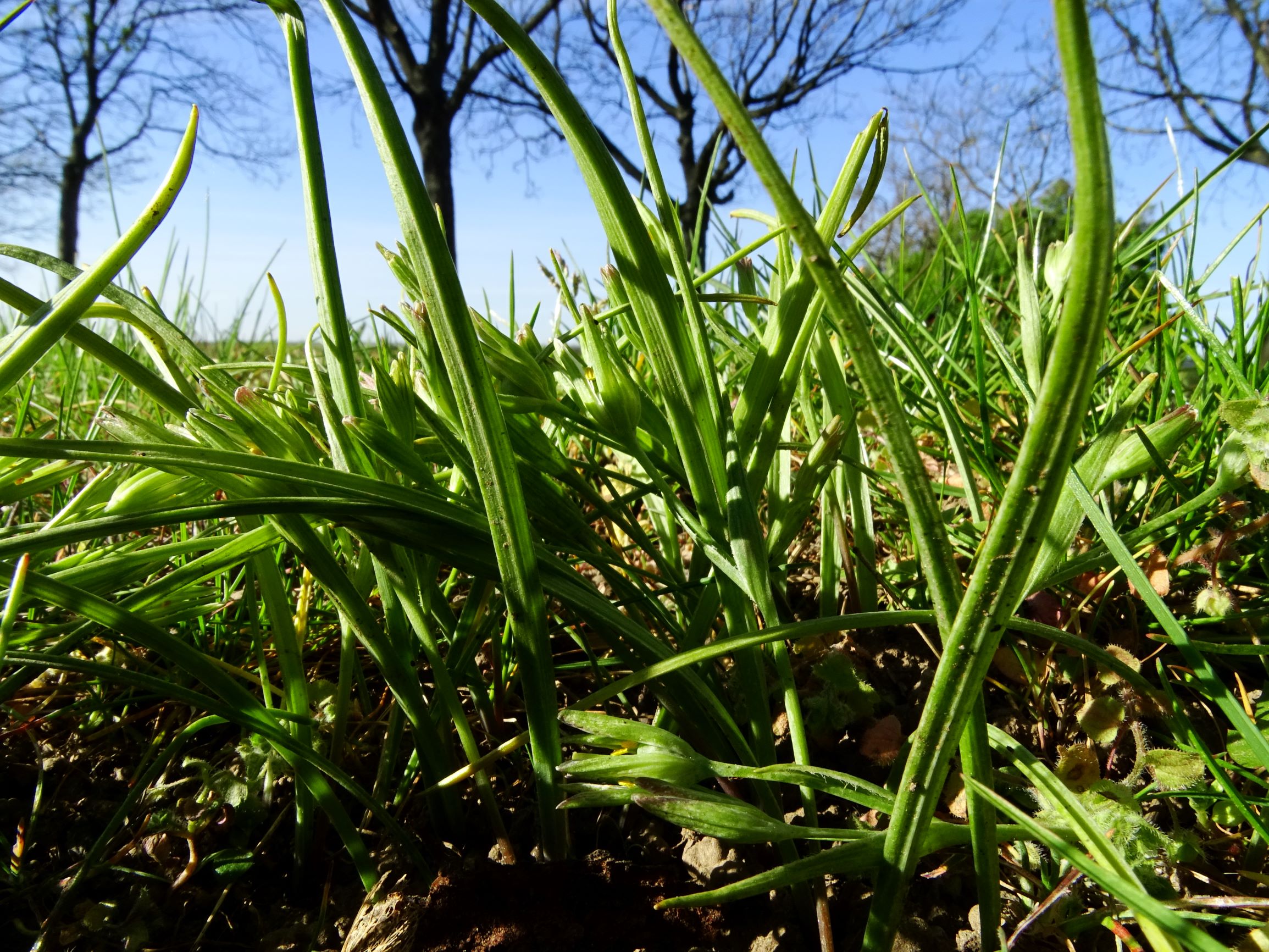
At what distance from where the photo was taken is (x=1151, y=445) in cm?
49

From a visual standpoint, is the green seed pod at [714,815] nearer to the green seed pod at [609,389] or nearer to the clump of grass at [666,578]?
the clump of grass at [666,578]

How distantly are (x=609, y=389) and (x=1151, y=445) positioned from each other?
0.34 m

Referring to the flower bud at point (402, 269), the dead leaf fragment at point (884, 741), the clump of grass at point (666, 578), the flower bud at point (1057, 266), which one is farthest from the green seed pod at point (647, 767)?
the flower bud at point (1057, 266)

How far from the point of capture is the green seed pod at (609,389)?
1.72 ft

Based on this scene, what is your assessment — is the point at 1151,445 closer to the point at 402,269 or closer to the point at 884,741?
the point at 884,741

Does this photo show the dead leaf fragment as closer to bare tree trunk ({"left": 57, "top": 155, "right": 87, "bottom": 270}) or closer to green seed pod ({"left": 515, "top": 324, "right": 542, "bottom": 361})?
green seed pod ({"left": 515, "top": 324, "right": 542, "bottom": 361})

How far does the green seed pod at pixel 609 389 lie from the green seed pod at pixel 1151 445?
30 cm

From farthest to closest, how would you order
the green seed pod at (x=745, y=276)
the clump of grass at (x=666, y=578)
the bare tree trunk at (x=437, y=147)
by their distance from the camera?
1. the bare tree trunk at (x=437, y=147)
2. the green seed pod at (x=745, y=276)
3. the clump of grass at (x=666, y=578)

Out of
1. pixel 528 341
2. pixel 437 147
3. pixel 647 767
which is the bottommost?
pixel 647 767

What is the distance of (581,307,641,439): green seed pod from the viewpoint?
1.72ft

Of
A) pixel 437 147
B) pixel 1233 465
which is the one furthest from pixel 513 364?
pixel 437 147

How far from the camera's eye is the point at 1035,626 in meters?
0.43

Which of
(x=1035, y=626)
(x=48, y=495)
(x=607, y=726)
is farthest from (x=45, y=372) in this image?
(x=1035, y=626)

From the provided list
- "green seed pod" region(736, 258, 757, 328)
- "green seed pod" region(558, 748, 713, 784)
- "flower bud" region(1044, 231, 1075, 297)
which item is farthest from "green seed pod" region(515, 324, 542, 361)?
"flower bud" region(1044, 231, 1075, 297)
